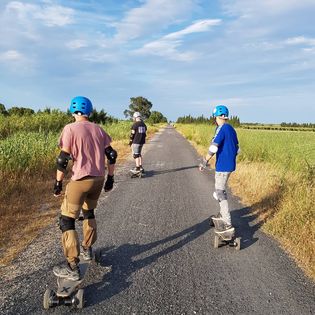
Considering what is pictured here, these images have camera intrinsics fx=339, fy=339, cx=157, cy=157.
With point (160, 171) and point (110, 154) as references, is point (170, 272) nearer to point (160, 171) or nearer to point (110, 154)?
point (110, 154)

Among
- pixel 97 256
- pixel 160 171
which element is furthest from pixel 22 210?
pixel 160 171

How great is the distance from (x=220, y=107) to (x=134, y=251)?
2.80m

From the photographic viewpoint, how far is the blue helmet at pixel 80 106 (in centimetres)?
406

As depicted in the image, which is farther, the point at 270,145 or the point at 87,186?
the point at 270,145

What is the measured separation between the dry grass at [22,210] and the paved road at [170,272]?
0.28 meters

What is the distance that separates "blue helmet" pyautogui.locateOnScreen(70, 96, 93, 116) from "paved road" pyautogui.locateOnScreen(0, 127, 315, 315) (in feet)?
6.78

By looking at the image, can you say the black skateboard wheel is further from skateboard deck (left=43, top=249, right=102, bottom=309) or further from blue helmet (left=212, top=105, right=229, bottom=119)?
skateboard deck (left=43, top=249, right=102, bottom=309)

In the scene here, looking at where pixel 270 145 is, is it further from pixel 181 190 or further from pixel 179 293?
pixel 179 293

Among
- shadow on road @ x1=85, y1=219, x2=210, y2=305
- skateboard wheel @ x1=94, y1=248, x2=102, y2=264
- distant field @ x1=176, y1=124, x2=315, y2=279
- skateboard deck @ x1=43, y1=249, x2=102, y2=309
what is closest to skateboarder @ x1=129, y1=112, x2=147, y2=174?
distant field @ x1=176, y1=124, x2=315, y2=279

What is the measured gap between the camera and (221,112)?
19.1ft

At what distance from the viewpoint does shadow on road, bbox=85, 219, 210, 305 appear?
389 centimetres

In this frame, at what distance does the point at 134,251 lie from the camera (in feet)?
16.9

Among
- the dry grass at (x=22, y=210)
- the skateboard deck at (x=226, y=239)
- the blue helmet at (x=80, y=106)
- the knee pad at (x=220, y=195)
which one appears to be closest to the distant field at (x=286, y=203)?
the skateboard deck at (x=226, y=239)

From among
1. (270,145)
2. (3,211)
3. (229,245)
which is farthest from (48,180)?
(270,145)
